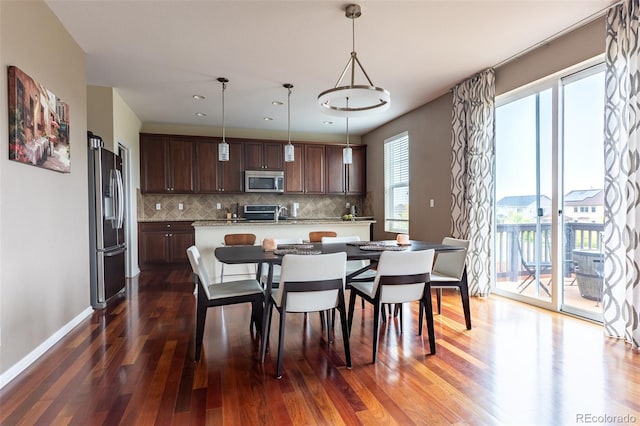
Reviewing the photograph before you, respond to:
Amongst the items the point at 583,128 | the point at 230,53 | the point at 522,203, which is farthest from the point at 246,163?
the point at 583,128

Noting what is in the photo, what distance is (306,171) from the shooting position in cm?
695

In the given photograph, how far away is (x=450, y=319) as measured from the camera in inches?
127

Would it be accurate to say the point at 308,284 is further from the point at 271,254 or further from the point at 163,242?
the point at 163,242

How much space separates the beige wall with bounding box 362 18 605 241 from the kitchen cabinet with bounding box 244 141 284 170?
1944mm

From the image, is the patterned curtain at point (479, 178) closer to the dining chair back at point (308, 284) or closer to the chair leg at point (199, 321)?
the dining chair back at point (308, 284)

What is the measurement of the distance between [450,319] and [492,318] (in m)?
0.39

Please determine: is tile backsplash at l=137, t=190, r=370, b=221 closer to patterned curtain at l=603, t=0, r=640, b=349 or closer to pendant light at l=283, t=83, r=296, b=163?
pendant light at l=283, t=83, r=296, b=163

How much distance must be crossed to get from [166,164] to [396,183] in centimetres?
413

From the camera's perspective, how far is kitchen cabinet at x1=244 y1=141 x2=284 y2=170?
21.7ft

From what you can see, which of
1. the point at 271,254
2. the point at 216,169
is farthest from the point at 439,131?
the point at 216,169

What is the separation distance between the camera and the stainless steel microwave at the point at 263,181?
258 inches

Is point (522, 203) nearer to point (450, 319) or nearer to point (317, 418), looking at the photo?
point (450, 319)

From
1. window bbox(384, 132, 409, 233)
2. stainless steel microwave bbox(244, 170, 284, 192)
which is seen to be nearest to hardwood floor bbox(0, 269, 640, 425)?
window bbox(384, 132, 409, 233)

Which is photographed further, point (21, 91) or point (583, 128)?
point (583, 128)
